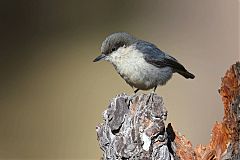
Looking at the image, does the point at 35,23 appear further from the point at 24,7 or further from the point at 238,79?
the point at 238,79

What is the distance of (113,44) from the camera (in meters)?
2.42

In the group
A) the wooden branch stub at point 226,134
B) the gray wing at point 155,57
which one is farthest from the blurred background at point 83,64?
the wooden branch stub at point 226,134

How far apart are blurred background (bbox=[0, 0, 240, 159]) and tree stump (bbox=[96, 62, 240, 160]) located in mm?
1062

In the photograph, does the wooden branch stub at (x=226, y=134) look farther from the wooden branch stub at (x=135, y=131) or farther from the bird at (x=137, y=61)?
the bird at (x=137, y=61)

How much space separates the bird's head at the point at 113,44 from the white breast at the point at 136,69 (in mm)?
14

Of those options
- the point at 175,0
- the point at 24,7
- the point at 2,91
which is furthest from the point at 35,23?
the point at 175,0

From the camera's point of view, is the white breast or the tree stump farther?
the white breast

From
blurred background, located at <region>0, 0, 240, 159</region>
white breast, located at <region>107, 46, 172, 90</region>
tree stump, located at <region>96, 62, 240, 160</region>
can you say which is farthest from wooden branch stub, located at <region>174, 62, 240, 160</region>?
blurred background, located at <region>0, 0, 240, 159</region>

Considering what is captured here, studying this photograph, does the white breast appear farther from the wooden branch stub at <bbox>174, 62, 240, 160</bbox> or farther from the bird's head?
the wooden branch stub at <bbox>174, 62, 240, 160</bbox>

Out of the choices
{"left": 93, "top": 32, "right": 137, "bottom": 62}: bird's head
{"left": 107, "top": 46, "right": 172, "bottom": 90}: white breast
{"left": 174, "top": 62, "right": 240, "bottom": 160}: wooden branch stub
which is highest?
{"left": 93, "top": 32, "right": 137, "bottom": 62}: bird's head

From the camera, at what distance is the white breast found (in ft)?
7.80

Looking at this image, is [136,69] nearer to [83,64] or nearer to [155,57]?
[155,57]

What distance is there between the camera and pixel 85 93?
2.98 m

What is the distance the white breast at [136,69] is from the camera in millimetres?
2379
